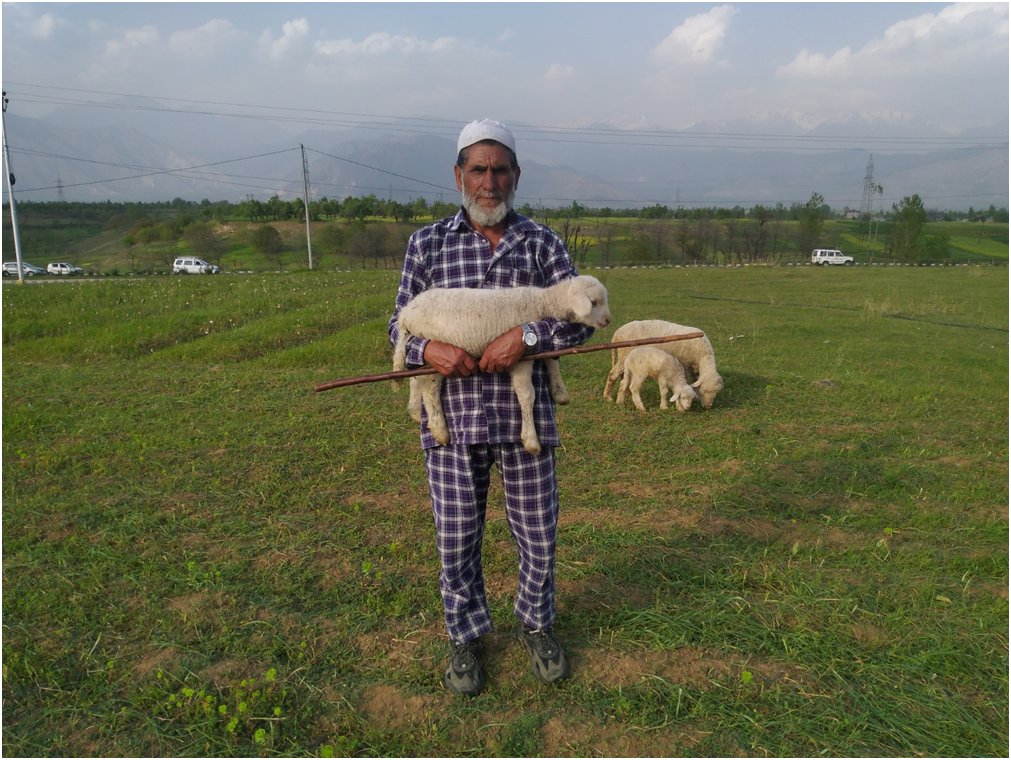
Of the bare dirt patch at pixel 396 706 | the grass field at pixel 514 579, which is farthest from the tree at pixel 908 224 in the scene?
the bare dirt patch at pixel 396 706

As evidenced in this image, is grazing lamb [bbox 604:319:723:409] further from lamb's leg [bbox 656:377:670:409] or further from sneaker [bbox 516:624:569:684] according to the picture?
sneaker [bbox 516:624:569:684]

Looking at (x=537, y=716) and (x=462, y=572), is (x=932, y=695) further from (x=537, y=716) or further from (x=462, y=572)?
(x=462, y=572)

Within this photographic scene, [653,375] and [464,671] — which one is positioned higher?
[653,375]

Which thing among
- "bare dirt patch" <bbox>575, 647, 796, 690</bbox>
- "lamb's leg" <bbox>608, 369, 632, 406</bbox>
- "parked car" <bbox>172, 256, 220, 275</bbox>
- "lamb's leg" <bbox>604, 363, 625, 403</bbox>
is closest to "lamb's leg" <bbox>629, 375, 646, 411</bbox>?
"lamb's leg" <bbox>608, 369, 632, 406</bbox>

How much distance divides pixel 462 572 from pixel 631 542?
176 cm

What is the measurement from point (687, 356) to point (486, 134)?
6.76 meters

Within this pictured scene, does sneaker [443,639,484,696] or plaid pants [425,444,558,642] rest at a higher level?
plaid pants [425,444,558,642]

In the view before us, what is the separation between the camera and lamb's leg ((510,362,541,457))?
2.72 metres

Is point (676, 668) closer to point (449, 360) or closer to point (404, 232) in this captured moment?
point (449, 360)

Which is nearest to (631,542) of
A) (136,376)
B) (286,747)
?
(286,747)

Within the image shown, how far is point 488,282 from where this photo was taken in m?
2.84

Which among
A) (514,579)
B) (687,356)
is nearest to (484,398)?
(514,579)

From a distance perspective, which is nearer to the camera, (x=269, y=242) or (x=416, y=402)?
(x=416, y=402)

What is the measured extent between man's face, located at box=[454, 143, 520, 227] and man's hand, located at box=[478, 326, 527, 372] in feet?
1.78
